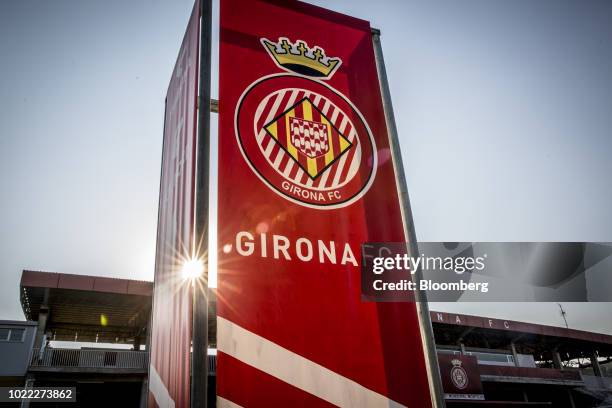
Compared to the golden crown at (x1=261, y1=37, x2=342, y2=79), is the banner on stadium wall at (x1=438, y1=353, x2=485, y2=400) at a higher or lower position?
lower

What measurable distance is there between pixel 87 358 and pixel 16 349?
2651 millimetres

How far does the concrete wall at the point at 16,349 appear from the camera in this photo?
15430 millimetres

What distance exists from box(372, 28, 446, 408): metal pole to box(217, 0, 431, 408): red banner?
0.04 metres

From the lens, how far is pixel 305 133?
8.32ft

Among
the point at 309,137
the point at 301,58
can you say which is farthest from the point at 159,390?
the point at 301,58

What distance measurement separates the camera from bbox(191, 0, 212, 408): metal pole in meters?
1.66

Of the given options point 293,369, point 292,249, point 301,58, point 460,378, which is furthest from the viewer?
point 460,378

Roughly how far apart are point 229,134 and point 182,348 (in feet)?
3.86

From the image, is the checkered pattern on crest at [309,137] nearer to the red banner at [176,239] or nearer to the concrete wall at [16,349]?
the red banner at [176,239]

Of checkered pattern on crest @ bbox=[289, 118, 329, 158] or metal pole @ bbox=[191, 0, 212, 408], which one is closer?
metal pole @ bbox=[191, 0, 212, 408]

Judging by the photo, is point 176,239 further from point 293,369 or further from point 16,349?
point 16,349

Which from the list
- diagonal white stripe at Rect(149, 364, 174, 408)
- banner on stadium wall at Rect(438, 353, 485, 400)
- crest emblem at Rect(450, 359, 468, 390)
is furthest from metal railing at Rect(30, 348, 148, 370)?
diagonal white stripe at Rect(149, 364, 174, 408)

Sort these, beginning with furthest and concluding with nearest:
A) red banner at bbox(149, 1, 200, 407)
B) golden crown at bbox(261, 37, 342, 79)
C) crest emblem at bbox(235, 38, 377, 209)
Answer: golden crown at bbox(261, 37, 342, 79), crest emblem at bbox(235, 38, 377, 209), red banner at bbox(149, 1, 200, 407)

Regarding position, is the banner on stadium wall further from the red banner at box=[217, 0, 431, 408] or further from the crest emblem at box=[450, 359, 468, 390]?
the red banner at box=[217, 0, 431, 408]
